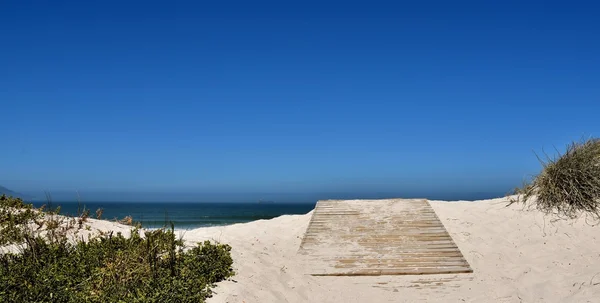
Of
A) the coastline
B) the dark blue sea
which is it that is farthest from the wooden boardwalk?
the dark blue sea

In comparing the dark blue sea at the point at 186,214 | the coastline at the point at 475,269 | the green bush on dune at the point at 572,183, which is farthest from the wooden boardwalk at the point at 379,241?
the dark blue sea at the point at 186,214

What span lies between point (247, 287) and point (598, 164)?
8.59 metres

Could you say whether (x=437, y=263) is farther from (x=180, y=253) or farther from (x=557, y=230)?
(x=180, y=253)

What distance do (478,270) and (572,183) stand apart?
11.4ft

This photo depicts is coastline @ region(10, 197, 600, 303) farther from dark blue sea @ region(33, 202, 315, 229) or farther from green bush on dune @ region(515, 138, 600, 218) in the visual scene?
dark blue sea @ region(33, 202, 315, 229)

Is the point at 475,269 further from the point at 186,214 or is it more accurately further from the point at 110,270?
the point at 186,214

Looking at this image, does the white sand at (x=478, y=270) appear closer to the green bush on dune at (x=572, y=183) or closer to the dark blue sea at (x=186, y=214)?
the green bush on dune at (x=572, y=183)

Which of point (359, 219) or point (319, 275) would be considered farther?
point (359, 219)

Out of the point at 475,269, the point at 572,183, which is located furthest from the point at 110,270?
the point at 572,183

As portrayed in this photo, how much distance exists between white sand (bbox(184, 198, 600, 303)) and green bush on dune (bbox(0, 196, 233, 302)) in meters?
0.42

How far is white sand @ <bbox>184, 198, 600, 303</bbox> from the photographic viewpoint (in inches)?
261

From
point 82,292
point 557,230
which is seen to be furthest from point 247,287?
point 557,230

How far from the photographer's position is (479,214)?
11.1 metres

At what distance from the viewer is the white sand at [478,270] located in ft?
21.8
